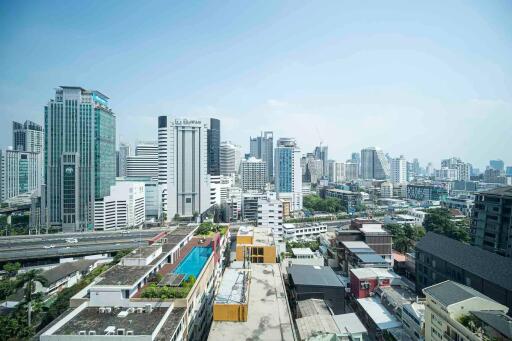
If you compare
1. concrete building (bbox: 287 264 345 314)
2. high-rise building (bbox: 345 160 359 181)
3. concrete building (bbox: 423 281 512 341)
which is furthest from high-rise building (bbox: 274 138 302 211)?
high-rise building (bbox: 345 160 359 181)

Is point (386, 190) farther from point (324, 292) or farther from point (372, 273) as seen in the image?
point (324, 292)

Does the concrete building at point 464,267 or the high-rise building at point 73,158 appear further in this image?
the high-rise building at point 73,158

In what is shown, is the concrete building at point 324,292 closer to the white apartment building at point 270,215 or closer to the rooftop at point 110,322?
the rooftop at point 110,322

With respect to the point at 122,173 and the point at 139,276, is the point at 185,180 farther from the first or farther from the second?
the point at 122,173

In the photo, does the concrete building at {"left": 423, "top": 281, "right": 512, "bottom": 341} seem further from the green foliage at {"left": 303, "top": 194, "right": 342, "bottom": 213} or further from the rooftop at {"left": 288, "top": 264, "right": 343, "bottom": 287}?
the green foliage at {"left": 303, "top": 194, "right": 342, "bottom": 213}

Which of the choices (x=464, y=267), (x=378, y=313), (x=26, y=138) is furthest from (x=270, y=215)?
(x=26, y=138)

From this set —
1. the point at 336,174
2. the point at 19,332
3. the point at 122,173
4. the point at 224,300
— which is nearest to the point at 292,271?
the point at 224,300

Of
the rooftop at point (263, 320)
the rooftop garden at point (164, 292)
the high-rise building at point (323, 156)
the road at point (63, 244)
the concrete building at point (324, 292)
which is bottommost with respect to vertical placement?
the road at point (63, 244)

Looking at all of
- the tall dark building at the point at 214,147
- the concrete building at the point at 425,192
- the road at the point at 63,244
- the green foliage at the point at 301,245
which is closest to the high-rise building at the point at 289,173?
the tall dark building at the point at 214,147
